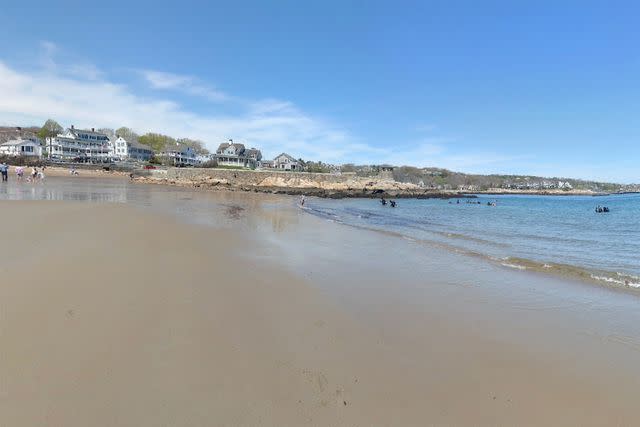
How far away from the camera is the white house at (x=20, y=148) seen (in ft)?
287

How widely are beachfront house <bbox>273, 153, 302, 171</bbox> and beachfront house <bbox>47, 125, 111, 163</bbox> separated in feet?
149

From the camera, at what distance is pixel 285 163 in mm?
105438

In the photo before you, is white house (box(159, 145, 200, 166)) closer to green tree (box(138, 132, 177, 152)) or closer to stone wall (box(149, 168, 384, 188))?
green tree (box(138, 132, 177, 152))

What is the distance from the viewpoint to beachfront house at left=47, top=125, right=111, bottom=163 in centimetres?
9100

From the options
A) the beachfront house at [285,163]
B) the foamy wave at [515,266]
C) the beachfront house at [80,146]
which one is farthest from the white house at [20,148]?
the foamy wave at [515,266]

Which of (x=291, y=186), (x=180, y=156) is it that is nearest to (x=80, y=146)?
(x=180, y=156)

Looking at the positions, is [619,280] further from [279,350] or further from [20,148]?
[20,148]

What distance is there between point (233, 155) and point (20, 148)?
169ft

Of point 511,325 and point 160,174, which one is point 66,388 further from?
point 160,174

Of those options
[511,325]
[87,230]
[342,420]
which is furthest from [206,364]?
[87,230]

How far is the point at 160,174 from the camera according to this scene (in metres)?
74.5

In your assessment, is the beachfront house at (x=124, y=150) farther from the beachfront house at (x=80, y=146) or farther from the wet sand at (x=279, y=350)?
the wet sand at (x=279, y=350)

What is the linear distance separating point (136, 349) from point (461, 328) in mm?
4586

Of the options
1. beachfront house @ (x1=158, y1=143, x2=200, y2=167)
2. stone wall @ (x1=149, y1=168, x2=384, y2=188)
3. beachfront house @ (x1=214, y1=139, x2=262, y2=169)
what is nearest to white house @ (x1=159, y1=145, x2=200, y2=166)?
beachfront house @ (x1=158, y1=143, x2=200, y2=167)
